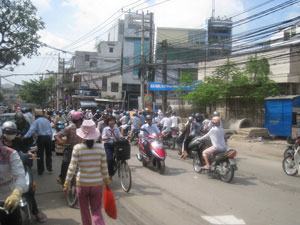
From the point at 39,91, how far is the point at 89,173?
91.2 m

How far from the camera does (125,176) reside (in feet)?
32.2

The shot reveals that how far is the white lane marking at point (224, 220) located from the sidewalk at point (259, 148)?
34.0 ft

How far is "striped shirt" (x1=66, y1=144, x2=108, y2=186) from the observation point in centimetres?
594

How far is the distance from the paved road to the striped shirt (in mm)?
1603

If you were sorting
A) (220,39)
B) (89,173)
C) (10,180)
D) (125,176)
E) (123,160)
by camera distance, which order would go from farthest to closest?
(220,39)
(123,160)
(125,176)
(89,173)
(10,180)

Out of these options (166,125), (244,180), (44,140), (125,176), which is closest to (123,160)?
(125,176)

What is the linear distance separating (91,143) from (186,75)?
3206cm

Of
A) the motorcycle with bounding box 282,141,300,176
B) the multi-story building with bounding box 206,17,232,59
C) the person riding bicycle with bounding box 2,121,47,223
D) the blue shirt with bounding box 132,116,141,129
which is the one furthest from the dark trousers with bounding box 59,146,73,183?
the multi-story building with bounding box 206,17,232,59

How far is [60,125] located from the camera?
17.4 metres

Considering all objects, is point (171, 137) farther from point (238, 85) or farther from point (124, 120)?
point (238, 85)

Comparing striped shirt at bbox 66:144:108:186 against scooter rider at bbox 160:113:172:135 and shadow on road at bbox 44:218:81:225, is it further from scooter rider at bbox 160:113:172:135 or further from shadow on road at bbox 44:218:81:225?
scooter rider at bbox 160:113:172:135

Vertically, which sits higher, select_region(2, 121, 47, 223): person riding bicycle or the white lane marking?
select_region(2, 121, 47, 223): person riding bicycle

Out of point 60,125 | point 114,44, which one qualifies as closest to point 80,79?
point 114,44

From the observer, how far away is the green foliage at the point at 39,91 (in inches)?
3688
